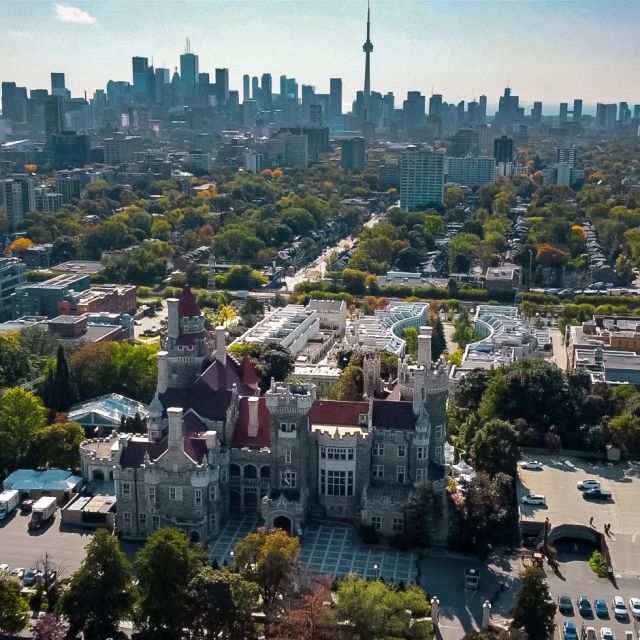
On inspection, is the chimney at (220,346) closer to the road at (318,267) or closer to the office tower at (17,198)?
the road at (318,267)

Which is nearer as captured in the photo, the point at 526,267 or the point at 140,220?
the point at 526,267

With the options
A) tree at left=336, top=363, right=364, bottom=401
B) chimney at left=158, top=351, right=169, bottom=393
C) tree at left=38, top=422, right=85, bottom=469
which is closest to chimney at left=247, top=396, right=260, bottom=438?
→ chimney at left=158, top=351, right=169, bottom=393

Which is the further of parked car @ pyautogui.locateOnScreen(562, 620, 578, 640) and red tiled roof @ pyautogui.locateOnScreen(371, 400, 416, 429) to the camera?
red tiled roof @ pyautogui.locateOnScreen(371, 400, 416, 429)

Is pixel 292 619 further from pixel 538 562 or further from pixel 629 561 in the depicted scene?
pixel 629 561

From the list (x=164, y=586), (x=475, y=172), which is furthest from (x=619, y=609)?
(x=475, y=172)

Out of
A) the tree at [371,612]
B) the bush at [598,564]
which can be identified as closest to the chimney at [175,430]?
the tree at [371,612]

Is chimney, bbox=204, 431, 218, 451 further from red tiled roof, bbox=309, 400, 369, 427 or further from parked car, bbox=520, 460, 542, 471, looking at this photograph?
parked car, bbox=520, 460, 542, 471

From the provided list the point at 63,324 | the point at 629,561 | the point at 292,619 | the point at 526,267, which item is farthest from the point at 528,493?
the point at 526,267
